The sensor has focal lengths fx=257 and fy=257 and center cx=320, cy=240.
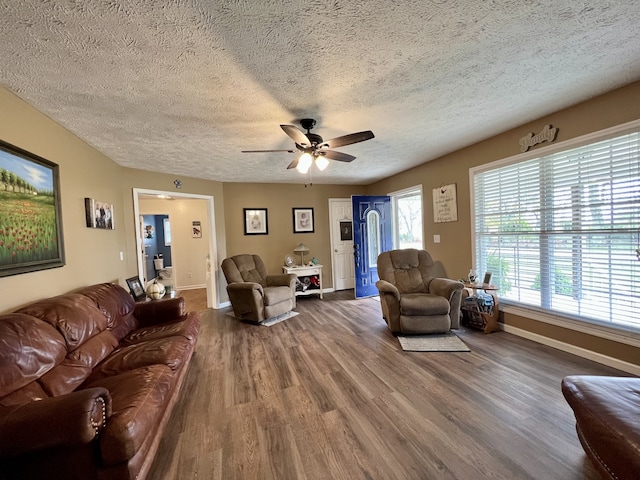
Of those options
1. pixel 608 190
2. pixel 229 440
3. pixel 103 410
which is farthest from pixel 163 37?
pixel 608 190

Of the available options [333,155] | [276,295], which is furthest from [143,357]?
[333,155]

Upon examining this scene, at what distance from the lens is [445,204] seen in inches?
153

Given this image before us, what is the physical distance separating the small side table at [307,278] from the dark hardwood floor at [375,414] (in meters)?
2.13

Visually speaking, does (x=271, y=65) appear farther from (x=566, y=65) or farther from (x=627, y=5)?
(x=566, y=65)

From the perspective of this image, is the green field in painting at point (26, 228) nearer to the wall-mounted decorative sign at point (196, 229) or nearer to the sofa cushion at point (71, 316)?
the sofa cushion at point (71, 316)

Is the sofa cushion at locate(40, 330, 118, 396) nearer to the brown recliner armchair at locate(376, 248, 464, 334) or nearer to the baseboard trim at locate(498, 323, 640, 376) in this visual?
the brown recliner armchair at locate(376, 248, 464, 334)

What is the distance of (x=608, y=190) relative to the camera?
2270 millimetres

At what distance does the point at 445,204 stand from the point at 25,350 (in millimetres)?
4429

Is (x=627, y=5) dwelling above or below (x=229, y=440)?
above

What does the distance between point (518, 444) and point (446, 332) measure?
1.66m

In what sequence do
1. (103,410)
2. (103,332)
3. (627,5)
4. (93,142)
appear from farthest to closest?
1. (93,142)
2. (103,332)
3. (627,5)
4. (103,410)

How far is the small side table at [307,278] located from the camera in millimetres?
5137

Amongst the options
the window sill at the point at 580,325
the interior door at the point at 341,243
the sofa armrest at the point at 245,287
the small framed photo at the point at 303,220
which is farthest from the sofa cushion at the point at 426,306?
the small framed photo at the point at 303,220

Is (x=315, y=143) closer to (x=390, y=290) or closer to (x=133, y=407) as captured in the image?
(x=390, y=290)
